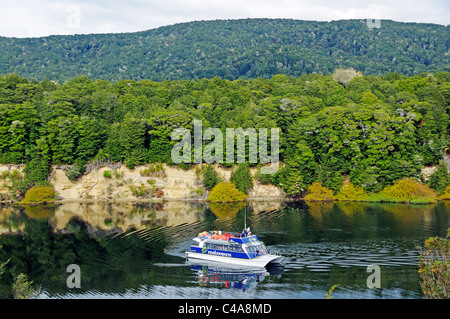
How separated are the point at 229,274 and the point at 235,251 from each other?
8.74 feet

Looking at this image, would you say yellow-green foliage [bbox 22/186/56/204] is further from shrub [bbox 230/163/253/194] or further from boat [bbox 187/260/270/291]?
boat [bbox 187/260/270/291]

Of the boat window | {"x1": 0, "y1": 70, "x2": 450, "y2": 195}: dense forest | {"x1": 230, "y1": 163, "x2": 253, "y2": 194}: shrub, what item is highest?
{"x1": 0, "y1": 70, "x2": 450, "y2": 195}: dense forest

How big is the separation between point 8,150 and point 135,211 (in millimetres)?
30272

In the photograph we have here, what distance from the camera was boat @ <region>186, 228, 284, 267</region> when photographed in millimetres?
44906

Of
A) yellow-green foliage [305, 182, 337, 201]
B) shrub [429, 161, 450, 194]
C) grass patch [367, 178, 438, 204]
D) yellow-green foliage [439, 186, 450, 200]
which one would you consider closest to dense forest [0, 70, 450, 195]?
yellow-green foliage [305, 182, 337, 201]

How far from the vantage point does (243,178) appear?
82062mm

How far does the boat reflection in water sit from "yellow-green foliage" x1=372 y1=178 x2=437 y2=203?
39.5 metres

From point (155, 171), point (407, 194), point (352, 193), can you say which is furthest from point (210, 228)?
point (407, 194)

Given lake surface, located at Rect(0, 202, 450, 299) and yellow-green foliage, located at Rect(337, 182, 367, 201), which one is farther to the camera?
yellow-green foliage, located at Rect(337, 182, 367, 201)

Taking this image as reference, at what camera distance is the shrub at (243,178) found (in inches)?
3226

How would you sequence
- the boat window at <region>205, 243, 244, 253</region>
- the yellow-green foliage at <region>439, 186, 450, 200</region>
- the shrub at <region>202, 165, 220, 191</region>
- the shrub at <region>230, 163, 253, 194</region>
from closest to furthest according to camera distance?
the boat window at <region>205, 243, 244, 253</region>, the yellow-green foliage at <region>439, 186, 450, 200</region>, the shrub at <region>230, 163, 253, 194</region>, the shrub at <region>202, 165, 220, 191</region>

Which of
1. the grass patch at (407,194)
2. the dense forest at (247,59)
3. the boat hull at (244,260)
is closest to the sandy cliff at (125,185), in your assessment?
the grass patch at (407,194)
